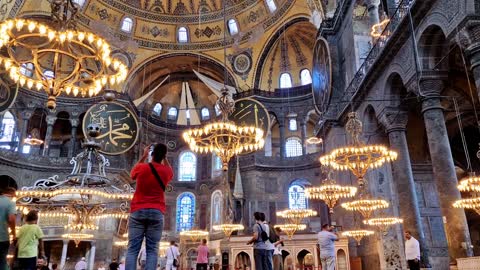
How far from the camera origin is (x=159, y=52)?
70.0ft

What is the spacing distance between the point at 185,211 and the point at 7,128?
10610mm

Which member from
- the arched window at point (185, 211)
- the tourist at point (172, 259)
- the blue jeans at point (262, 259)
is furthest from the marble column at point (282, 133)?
the blue jeans at point (262, 259)

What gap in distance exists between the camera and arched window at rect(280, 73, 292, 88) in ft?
69.2

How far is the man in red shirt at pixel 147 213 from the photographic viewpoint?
273 cm

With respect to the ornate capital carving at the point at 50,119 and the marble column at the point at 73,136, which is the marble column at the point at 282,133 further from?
the ornate capital carving at the point at 50,119

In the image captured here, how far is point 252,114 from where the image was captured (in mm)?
14992

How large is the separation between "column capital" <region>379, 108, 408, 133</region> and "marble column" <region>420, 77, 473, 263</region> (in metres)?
1.80

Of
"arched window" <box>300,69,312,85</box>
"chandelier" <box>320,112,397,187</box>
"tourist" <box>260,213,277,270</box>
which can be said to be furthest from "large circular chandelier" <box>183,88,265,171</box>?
"arched window" <box>300,69,312,85</box>

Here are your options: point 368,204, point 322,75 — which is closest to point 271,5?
point 322,75

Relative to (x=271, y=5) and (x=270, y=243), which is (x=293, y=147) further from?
(x=270, y=243)

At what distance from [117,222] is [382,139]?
13.1 meters

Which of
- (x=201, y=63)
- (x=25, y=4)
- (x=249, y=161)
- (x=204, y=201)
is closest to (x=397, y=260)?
(x=249, y=161)

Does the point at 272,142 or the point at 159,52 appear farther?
the point at 272,142

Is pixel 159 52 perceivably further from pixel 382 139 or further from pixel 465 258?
pixel 465 258
